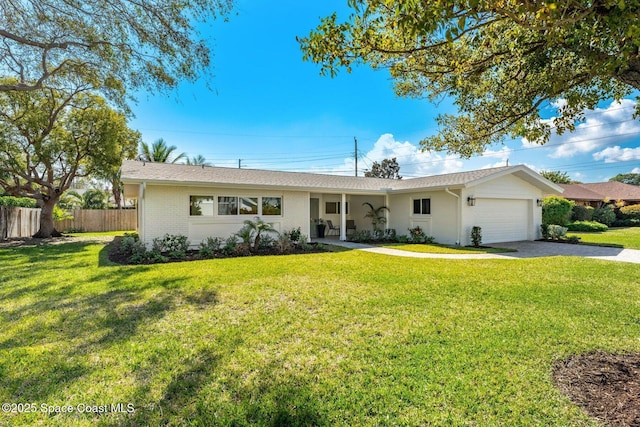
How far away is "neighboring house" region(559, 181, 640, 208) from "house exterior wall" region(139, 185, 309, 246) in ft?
89.3

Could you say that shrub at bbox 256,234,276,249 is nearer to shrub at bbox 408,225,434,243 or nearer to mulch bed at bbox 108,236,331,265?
mulch bed at bbox 108,236,331,265

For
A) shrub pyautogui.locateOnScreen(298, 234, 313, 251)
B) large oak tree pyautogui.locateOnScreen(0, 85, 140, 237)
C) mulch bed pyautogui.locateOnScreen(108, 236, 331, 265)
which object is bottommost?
mulch bed pyautogui.locateOnScreen(108, 236, 331, 265)

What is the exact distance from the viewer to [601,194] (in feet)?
108

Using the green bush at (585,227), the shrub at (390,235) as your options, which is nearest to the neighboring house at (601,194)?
the green bush at (585,227)

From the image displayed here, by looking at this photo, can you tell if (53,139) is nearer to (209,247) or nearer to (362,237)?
(209,247)

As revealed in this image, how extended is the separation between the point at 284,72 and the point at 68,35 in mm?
6613

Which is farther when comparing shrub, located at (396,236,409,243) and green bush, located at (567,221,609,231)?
green bush, located at (567,221,609,231)

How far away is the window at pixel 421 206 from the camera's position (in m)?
15.1

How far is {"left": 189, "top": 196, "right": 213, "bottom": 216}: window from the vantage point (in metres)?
12.0

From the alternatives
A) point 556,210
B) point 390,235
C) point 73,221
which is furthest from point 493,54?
point 73,221

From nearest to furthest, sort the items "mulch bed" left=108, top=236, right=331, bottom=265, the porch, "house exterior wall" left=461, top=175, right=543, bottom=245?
"mulch bed" left=108, top=236, right=331, bottom=265 → "house exterior wall" left=461, top=175, right=543, bottom=245 → the porch

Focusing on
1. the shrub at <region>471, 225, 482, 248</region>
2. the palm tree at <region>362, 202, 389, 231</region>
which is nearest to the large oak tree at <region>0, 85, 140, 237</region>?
the palm tree at <region>362, 202, 389, 231</region>

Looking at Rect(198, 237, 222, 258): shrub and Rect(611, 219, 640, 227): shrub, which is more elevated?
Rect(611, 219, 640, 227): shrub

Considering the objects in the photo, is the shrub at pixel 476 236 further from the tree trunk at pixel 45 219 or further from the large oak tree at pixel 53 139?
the tree trunk at pixel 45 219
